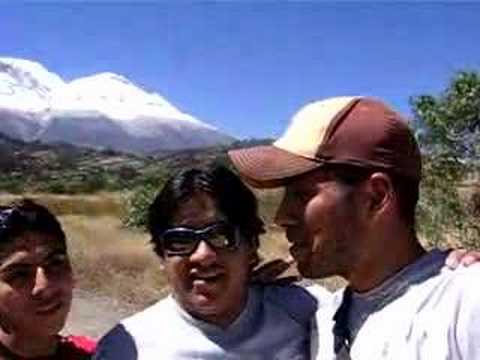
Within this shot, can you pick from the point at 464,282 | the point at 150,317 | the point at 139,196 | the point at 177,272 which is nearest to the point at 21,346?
the point at 150,317

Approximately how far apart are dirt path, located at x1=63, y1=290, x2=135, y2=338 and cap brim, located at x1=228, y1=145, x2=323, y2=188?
427 inches

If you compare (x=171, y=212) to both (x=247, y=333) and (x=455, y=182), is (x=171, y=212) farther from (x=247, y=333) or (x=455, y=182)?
(x=455, y=182)

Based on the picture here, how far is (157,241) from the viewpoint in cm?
332

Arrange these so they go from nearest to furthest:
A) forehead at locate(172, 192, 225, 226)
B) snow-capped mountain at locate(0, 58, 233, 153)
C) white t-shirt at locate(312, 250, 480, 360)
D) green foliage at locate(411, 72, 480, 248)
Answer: white t-shirt at locate(312, 250, 480, 360), forehead at locate(172, 192, 225, 226), green foliage at locate(411, 72, 480, 248), snow-capped mountain at locate(0, 58, 233, 153)

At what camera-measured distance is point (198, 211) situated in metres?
3.26

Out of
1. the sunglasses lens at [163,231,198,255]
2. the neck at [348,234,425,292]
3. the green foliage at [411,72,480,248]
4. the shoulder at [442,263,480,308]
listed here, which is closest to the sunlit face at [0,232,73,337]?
the sunglasses lens at [163,231,198,255]

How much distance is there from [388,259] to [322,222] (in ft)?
0.64

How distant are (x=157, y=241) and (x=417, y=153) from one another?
94 cm

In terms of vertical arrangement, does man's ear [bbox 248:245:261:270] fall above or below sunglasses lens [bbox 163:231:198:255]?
below

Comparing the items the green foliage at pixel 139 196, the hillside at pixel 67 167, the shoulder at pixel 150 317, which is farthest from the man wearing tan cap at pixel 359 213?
the hillside at pixel 67 167

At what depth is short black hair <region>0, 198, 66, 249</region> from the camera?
3.12m

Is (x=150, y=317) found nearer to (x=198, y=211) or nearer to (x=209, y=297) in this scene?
(x=209, y=297)

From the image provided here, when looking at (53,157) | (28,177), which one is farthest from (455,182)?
(53,157)

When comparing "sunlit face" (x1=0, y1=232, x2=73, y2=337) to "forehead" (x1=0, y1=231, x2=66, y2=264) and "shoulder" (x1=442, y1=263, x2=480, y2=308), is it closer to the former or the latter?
"forehead" (x1=0, y1=231, x2=66, y2=264)
